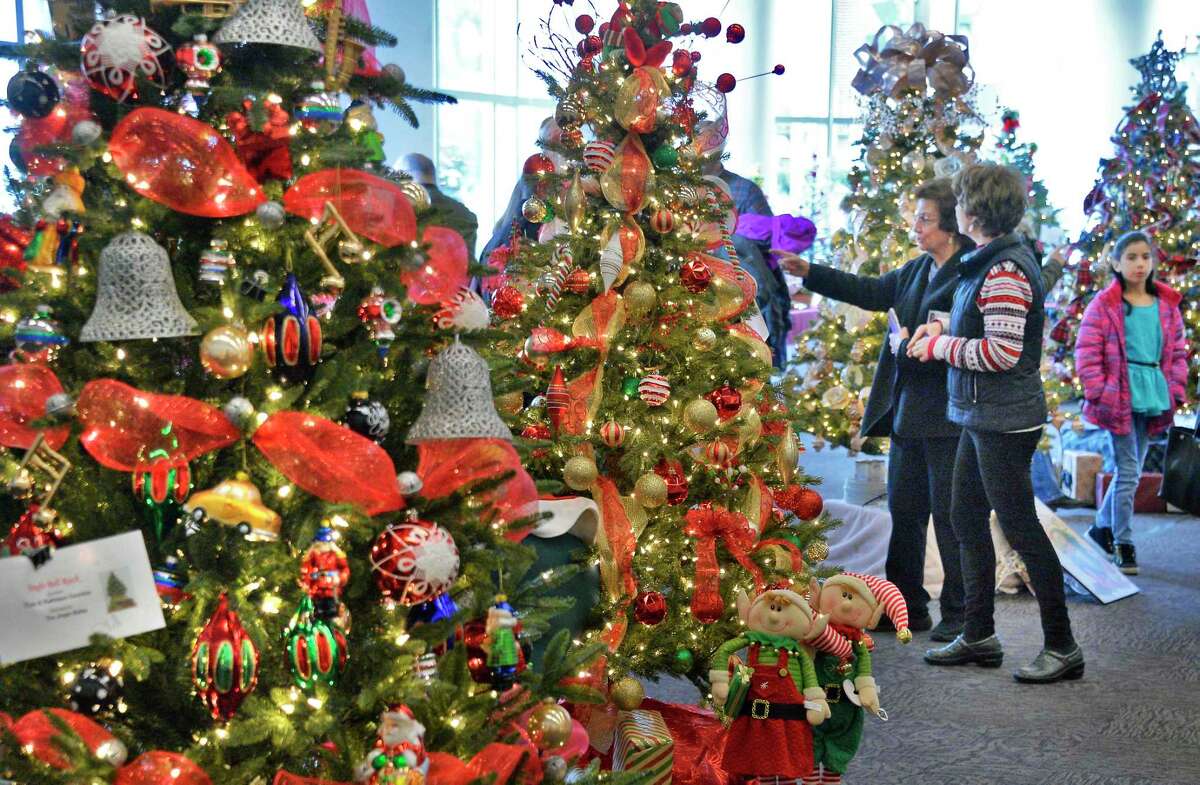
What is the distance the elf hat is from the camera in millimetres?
2541

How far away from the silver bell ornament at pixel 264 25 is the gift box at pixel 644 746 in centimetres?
160

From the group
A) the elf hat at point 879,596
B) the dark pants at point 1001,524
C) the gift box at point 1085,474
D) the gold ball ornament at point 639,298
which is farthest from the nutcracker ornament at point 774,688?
the gift box at point 1085,474

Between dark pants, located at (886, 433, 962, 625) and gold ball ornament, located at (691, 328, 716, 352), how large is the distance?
1.35 meters

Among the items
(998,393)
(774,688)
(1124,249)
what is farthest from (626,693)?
(1124,249)

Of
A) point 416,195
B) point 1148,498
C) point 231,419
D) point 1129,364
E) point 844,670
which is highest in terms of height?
point 416,195

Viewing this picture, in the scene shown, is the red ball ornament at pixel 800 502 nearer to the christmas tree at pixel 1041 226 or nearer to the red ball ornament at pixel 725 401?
the red ball ornament at pixel 725 401

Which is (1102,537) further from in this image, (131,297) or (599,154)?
(131,297)

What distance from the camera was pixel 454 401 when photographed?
1.62m

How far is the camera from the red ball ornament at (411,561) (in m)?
1.53

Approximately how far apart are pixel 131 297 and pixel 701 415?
62.0 inches

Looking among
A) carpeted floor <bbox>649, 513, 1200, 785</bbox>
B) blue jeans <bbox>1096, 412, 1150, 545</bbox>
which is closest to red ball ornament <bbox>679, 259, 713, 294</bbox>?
carpeted floor <bbox>649, 513, 1200, 785</bbox>

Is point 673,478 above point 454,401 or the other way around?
the other way around

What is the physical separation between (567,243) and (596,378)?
0.36 m

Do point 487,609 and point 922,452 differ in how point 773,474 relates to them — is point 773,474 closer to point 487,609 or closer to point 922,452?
point 922,452
